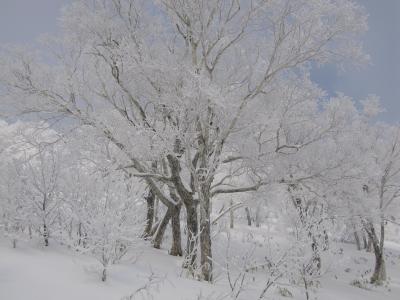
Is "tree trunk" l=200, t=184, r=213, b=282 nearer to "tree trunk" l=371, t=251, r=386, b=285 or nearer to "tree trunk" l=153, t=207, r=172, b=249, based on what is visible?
"tree trunk" l=153, t=207, r=172, b=249

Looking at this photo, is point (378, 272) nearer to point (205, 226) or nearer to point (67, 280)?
point (205, 226)

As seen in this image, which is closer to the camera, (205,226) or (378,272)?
(205,226)

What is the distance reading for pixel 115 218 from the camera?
16.9ft

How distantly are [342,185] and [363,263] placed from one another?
15.7 meters

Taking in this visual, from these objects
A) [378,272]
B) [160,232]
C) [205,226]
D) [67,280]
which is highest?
[205,226]

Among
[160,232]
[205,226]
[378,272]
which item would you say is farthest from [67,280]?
[378,272]

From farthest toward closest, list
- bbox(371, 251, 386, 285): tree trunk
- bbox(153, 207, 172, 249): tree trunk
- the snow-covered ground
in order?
bbox(371, 251, 386, 285): tree trunk, bbox(153, 207, 172, 249): tree trunk, the snow-covered ground

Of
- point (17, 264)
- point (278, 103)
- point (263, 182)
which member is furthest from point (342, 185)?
point (17, 264)

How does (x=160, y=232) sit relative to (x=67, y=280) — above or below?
above

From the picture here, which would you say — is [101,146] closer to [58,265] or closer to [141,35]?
[141,35]

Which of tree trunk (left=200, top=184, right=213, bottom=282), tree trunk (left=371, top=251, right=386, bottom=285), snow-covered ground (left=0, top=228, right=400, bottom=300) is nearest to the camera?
snow-covered ground (left=0, top=228, right=400, bottom=300)

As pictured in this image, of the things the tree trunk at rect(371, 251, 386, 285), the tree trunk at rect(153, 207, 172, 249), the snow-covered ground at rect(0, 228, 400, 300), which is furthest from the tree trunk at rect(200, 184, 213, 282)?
the tree trunk at rect(371, 251, 386, 285)

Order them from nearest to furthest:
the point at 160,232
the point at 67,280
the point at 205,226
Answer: the point at 67,280, the point at 205,226, the point at 160,232

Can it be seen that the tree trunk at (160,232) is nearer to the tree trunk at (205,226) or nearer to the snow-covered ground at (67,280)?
the tree trunk at (205,226)
